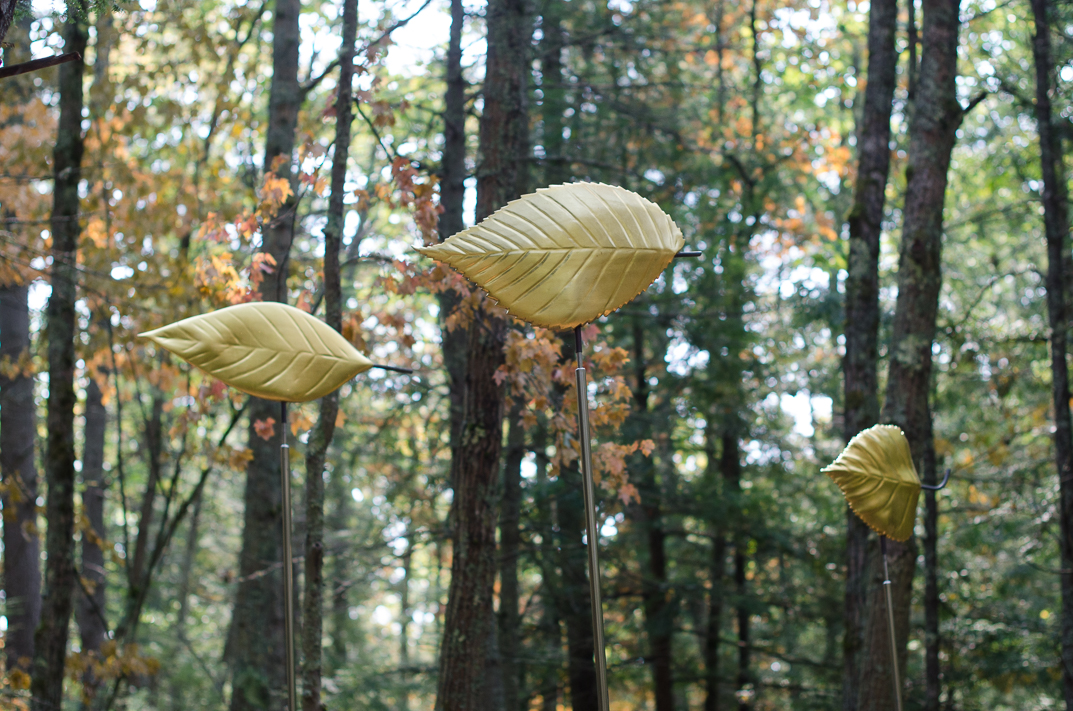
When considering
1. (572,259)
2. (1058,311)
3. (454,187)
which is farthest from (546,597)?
(572,259)

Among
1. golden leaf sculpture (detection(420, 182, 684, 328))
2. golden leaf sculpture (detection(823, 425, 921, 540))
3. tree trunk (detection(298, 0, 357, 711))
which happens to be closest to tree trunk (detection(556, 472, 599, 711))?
tree trunk (detection(298, 0, 357, 711))

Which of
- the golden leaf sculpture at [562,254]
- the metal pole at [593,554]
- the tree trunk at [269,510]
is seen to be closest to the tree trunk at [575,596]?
the tree trunk at [269,510]

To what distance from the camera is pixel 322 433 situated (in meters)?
3.81

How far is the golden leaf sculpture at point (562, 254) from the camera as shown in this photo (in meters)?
2.29

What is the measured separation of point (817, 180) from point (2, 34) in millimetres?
9715

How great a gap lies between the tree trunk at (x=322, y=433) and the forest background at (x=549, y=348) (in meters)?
0.01

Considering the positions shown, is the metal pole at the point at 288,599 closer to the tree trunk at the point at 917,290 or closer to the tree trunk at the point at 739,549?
the tree trunk at the point at 917,290

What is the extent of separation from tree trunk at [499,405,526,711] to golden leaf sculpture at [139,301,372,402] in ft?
13.0

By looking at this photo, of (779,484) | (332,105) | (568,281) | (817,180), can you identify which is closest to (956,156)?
(817,180)

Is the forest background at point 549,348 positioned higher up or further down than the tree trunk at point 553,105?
further down

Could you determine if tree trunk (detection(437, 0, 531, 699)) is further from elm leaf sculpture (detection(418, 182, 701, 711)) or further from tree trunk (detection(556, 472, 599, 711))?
tree trunk (detection(556, 472, 599, 711))

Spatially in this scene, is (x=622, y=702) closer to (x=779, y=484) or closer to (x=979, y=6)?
(x=779, y=484)

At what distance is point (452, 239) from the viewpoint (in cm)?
226

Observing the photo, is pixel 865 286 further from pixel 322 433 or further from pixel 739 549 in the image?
pixel 739 549
